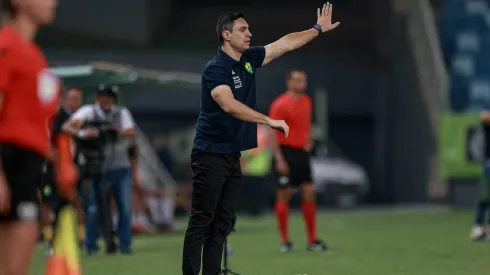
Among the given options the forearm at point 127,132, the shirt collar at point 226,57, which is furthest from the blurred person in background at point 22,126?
the forearm at point 127,132

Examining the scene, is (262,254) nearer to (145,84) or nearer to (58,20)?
(145,84)

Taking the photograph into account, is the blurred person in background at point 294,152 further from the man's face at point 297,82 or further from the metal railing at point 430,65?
the metal railing at point 430,65

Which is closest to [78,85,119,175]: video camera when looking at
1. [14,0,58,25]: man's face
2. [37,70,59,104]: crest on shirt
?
[37,70,59,104]: crest on shirt

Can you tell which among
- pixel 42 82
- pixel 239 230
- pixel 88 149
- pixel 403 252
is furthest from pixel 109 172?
pixel 42 82

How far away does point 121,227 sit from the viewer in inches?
612

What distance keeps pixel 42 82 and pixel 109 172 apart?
30.6 ft

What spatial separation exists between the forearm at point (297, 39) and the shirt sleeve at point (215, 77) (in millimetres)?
670

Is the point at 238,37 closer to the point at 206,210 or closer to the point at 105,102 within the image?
the point at 206,210

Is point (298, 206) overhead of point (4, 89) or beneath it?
beneath

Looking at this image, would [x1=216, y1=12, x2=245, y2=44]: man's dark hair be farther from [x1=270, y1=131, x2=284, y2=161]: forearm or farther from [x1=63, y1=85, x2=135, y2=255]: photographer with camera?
[x1=270, y1=131, x2=284, y2=161]: forearm

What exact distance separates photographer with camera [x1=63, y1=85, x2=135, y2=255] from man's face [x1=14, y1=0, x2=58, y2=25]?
902 centimetres

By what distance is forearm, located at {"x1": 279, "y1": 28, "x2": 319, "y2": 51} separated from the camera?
9789 mm

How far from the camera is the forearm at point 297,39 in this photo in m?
9.79

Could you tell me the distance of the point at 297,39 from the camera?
32.2ft
